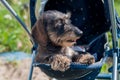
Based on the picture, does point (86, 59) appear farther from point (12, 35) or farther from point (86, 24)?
point (12, 35)

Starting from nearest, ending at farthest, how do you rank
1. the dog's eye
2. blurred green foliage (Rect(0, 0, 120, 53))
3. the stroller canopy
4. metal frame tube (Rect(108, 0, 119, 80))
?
metal frame tube (Rect(108, 0, 119, 80)) < the dog's eye < the stroller canopy < blurred green foliage (Rect(0, 0, 120, 53))

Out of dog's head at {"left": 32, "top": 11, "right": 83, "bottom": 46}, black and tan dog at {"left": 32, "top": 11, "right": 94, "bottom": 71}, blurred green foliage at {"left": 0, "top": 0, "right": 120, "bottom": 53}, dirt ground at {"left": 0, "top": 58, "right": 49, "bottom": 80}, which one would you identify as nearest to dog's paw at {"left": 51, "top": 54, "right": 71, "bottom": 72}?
black and tan dog at {"left": 32, "top": 11, "right": 94, "bottom": 71}

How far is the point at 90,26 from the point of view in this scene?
163 inches

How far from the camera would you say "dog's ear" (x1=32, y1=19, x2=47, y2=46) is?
3498mm

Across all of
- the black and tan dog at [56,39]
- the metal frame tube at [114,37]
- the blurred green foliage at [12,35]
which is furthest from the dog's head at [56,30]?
the blurred green foliage at [12,35]

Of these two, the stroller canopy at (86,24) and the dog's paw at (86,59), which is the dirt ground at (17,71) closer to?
the stroller canopy at (86,24)

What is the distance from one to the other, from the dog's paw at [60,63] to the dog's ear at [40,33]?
16cm

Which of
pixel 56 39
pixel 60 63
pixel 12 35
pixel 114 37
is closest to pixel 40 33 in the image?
pixel 56 39

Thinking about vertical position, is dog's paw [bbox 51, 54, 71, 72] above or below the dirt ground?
above

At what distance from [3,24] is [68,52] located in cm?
270

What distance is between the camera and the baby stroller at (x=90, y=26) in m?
3.50

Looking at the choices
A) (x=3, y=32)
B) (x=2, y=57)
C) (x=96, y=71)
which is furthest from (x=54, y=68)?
(x=3, y=32)

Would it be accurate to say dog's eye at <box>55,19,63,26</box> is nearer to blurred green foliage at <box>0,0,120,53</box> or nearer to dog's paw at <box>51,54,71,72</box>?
dog's paw at <box>51,54,71,72</box>

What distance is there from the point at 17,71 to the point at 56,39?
186 cm
